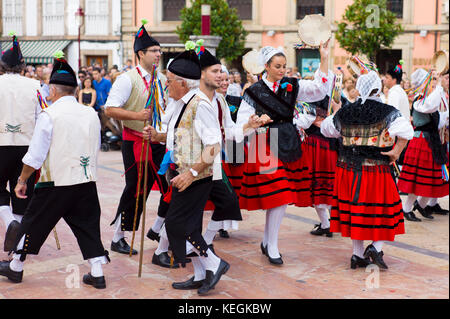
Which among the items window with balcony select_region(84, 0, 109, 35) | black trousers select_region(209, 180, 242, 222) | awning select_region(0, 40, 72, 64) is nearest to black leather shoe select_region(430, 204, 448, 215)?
black trousers select_region(209, 180, 242, 222)

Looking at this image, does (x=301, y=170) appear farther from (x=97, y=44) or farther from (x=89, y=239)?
(x=97, y=44)

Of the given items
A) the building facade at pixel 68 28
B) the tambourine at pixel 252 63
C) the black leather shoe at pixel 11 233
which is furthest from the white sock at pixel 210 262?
the building facade at pixel 68 28

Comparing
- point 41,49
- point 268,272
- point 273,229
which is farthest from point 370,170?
point 41,49

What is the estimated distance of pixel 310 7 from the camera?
2347cm

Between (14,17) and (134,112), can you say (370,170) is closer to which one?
(134,112)

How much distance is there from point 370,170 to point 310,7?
19.7 metres

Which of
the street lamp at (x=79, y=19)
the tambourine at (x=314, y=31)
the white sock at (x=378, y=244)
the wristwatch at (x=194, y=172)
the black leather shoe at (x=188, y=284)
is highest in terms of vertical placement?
the street lamp at (x=79, y=19)

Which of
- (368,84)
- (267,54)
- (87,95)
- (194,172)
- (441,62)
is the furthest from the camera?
(87,95)

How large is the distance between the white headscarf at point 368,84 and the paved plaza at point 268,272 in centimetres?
150

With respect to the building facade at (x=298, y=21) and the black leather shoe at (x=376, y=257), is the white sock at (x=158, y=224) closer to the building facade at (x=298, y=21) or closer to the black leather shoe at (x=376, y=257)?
the black leather shoe at (x=376, y=257)

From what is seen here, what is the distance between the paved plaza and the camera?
14.3ft

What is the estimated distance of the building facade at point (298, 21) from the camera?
71.4 feet

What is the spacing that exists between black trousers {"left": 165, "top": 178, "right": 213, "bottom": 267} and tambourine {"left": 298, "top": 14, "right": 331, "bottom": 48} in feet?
5.68

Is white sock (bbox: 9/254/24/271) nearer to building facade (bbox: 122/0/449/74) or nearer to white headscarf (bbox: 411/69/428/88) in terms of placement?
white headscarf (bbox: 411/69/428/88)
